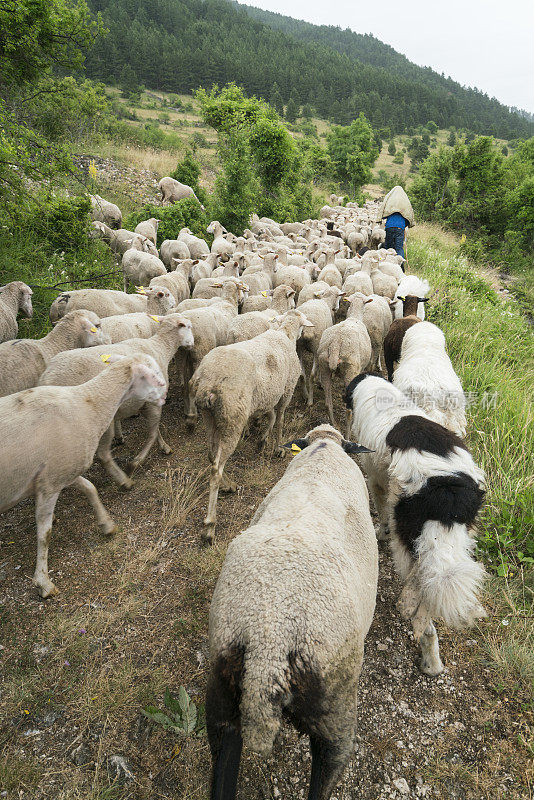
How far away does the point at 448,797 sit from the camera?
2.57 metres

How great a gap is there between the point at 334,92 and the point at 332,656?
126m

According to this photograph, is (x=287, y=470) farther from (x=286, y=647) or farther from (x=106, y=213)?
(x=106, y=213)

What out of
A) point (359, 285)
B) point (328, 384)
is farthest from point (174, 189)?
point (328, 384)

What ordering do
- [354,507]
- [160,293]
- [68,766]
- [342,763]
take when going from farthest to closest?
[160,293] → [354,507] → [68,766] → [342,763]

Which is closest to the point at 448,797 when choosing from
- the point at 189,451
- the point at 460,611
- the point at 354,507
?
the point at 460,611

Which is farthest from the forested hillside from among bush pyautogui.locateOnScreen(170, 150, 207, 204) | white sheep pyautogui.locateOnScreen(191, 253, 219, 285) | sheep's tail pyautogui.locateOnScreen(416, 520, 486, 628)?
sheep's tail pyautogui.locateOnScreen(416, 520, 486, 628)

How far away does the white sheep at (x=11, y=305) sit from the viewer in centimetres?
571

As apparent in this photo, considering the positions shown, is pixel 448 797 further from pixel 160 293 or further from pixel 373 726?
pixel 160 293

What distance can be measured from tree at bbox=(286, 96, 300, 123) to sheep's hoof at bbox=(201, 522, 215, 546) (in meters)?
91.0

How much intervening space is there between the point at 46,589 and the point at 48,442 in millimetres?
1244

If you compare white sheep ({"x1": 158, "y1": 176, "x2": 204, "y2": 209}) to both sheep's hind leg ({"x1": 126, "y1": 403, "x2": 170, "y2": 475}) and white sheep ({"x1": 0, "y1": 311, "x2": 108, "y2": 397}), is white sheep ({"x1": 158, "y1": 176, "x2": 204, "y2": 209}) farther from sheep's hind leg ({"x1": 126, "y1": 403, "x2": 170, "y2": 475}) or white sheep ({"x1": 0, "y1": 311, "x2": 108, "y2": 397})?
sheep's hind leg ({"x1": 126, "y1": 403, "x2": 170, "y2": 475})

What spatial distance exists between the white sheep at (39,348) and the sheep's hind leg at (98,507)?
1555 millimetres

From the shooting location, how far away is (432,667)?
3.25 meters

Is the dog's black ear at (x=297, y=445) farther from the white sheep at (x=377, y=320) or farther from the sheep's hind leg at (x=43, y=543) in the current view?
the white sheep at (x=377, y=320)
